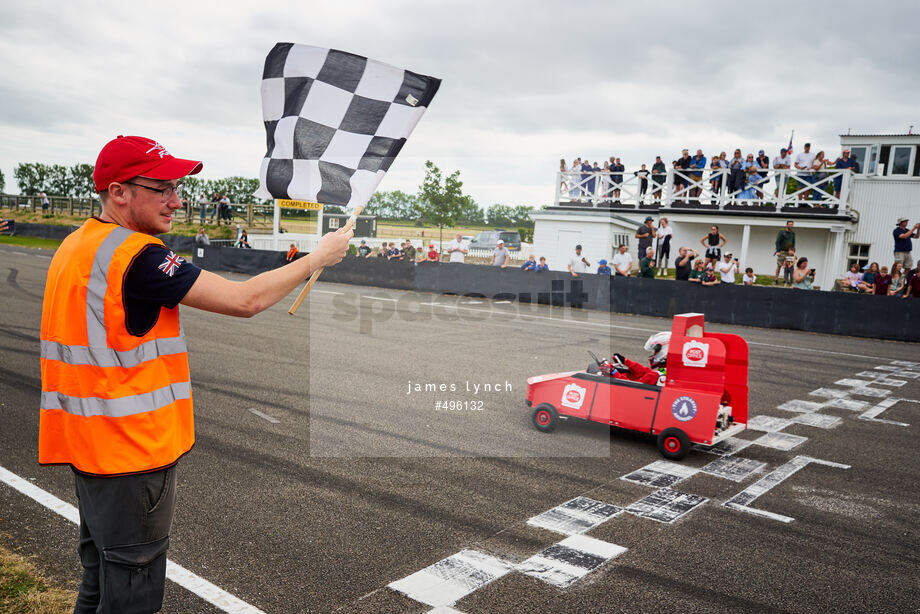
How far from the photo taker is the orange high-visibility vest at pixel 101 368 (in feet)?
7.06

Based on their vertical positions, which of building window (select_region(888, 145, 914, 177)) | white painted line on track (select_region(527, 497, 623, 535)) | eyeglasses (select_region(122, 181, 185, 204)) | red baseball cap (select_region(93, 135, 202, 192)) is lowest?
white painted line on track (select_region(527, 497, 623, 535))

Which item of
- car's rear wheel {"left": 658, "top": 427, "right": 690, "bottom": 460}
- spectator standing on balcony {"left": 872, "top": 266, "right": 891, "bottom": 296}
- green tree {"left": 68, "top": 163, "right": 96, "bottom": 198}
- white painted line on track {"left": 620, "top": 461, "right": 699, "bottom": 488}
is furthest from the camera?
green tree {"left": 68, "top": 163, "right": 96, "bottom": 198}

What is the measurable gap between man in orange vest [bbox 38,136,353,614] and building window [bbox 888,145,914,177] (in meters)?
27.0

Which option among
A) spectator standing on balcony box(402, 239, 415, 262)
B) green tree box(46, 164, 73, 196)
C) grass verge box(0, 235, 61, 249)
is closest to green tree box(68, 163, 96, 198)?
green tree box(46, 164, 73, 196)

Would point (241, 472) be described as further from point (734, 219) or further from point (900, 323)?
point (734, 219)

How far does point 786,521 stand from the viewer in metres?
4.85

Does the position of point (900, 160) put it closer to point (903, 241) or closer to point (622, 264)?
point (903, 241)

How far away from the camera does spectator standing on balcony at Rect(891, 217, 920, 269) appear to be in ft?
55.7

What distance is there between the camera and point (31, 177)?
220ft

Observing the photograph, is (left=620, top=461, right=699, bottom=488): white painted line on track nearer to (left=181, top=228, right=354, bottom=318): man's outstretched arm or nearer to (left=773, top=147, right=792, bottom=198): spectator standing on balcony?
(left=181, top=228, right=354, bottom=318): man's outstretched arm

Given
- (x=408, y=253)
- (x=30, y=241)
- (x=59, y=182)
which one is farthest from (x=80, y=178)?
(x=408, y=253)

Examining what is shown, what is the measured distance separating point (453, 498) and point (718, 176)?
71.3ft

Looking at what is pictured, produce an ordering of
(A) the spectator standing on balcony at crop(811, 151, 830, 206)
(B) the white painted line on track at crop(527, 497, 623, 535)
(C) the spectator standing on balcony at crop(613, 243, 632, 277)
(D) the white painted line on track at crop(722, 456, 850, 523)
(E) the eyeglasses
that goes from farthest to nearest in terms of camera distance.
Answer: (A) the spectator standing on balcony at crop(811, 151, 830, 206)
(C) the spectator standing on balcony at crop(613, 243, 632, 277)
(D) the white painted line on track at crop(722, 456, 850, 523)
(B) the white painted line on track at crop(527, 497, 623, 535)
(E) the eyeglasses

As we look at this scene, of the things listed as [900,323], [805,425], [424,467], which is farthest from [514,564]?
[900,323]
